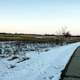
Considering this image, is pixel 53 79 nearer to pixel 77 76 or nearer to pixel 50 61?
pixel 77 76

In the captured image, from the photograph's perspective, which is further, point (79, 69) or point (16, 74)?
point (16, 74)

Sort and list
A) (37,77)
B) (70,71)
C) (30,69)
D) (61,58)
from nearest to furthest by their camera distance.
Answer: (70,71), (37,77), (30,69), (61,58)

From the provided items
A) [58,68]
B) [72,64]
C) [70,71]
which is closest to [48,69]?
[58,68]

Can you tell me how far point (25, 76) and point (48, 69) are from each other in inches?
41.3

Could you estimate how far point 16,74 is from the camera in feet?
39.4

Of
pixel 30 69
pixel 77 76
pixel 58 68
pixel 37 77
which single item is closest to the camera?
pixel 77 76

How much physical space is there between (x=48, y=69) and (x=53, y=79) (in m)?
1.69

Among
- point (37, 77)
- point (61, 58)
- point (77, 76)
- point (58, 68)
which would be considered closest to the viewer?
point (77, 76)

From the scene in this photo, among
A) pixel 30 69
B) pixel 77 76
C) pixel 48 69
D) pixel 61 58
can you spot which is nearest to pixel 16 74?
pixel 30 69

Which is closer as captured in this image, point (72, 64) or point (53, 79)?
point (53, 79)

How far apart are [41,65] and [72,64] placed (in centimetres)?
223

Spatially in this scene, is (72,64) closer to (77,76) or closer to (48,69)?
(48,69)

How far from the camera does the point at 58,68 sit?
37.5 ft

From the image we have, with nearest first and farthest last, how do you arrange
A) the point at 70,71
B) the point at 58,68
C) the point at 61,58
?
the point at 70,71, the point at 58,68, the point at 61,58
